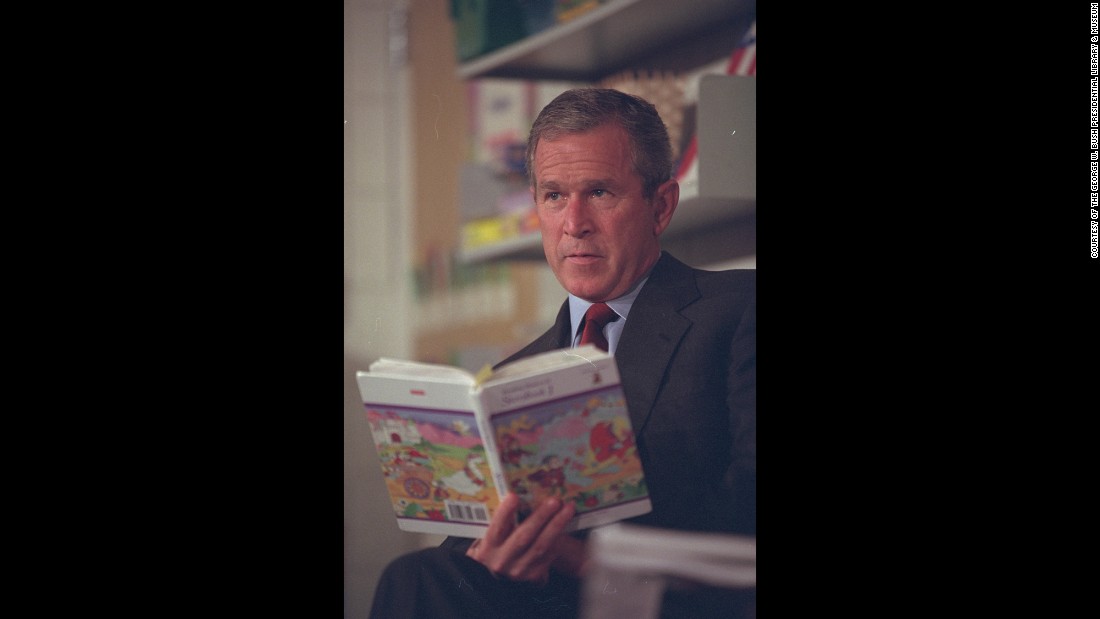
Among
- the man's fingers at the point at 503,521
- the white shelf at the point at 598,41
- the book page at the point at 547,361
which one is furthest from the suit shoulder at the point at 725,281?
the man's fingers at the point at 503,521

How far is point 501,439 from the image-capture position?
221cm

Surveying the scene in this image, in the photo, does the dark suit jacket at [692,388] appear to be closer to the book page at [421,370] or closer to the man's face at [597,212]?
the man's face at [597,212]

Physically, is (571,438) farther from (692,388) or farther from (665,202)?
(665,202)

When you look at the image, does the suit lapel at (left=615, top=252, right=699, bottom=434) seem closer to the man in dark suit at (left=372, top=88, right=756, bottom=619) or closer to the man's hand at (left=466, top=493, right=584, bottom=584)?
the man in dark suit at (left=372, top=88, right=756, bottom=619)

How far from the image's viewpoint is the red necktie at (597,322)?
2.35 metres

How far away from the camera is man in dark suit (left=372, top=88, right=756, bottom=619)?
231 cm

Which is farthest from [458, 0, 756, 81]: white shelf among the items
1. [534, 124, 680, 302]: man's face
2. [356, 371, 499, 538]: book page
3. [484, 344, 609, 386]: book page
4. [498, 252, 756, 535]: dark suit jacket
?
[356, 371, 499, 538]: book page

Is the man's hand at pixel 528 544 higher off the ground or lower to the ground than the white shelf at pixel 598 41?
lower

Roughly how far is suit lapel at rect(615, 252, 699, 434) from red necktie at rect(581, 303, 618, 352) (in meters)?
0.04

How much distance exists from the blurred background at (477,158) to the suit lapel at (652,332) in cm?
6
